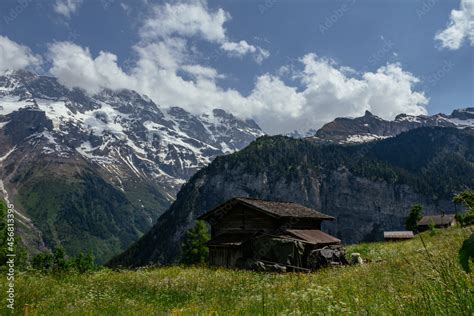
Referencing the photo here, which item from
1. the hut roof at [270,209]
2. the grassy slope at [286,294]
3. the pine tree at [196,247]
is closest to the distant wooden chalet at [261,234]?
the hut roof at [270,209]

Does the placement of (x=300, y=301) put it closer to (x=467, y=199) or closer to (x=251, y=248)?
(x=467, y=199)

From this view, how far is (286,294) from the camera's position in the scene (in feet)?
35.1

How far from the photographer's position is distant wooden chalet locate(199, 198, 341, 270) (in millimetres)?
32438

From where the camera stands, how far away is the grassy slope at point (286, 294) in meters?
5.47

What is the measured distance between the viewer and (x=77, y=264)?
10462cm

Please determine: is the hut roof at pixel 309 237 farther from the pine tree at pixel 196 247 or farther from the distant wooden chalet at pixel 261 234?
the pine tree at pixel 196 247

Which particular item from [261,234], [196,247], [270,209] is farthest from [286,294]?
[196,247]

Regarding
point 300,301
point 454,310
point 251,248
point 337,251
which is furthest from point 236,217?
point 454,310

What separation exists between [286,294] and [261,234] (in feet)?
87.0

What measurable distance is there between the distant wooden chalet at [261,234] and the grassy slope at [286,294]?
564 inches

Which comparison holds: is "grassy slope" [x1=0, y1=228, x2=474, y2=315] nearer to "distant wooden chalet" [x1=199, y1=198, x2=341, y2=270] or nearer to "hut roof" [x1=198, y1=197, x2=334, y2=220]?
"distant wooden chalet" [x1=199, y1=198, x2=341, y2=270]

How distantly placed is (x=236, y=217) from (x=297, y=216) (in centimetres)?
602

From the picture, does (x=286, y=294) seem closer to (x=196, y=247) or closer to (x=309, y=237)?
(x=309, y=237)

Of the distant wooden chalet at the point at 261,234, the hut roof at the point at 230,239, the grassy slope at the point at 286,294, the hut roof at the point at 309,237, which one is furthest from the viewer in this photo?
the hut roof at the point at 230,239
